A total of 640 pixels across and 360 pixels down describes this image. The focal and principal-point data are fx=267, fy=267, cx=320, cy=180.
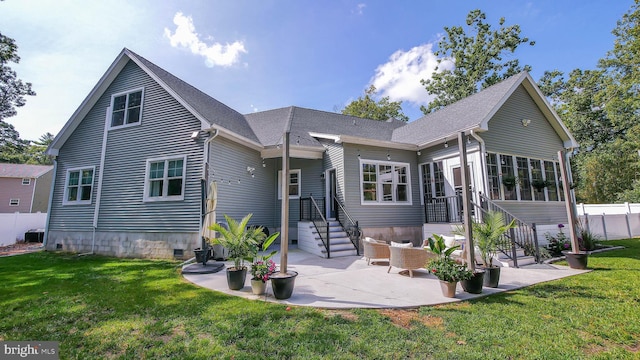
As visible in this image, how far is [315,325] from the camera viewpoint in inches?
140

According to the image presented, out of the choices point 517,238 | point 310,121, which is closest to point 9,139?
point 310,121

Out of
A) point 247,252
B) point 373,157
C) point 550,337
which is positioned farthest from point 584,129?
point 247,252

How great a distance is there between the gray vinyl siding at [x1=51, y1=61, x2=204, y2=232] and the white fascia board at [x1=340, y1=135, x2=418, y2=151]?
17.1ft

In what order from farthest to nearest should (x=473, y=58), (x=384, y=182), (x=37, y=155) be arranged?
(x=37, y=155) < (x=473, y=58) < (x=384, y=182)

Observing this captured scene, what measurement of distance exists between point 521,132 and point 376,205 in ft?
22.0

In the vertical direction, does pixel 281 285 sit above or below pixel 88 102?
below

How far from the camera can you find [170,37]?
1037cm

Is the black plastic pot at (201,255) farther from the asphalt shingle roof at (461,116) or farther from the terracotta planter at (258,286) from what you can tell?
the asphalt shingle roof at (461,116)

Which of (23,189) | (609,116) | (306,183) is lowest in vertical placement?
(306,183)

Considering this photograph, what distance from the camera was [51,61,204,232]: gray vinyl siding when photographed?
928 cm

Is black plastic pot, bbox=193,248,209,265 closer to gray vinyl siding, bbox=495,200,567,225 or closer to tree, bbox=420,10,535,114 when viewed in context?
gray vinyl siding, bbox=495,200,567,225

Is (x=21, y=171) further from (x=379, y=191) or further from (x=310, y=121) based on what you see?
(x=379, y=191)

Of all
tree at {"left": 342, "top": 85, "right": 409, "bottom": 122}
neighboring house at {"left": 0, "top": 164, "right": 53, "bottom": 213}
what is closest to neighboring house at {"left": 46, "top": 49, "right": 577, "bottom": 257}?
tree at {"left": 342, "top": 85, "right": 409, "bottom": 122}

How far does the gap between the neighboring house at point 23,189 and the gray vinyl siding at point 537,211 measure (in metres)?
38.3
